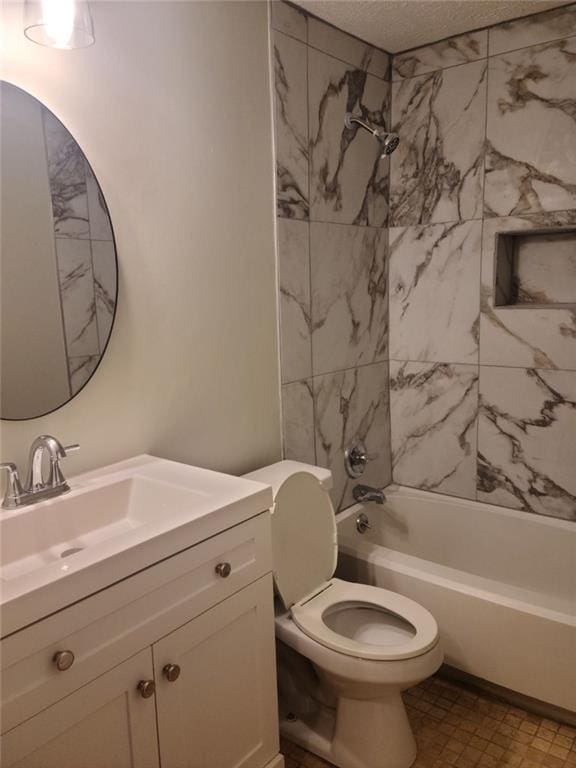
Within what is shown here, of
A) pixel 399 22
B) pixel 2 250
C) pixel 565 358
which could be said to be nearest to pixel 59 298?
pixel 2 250

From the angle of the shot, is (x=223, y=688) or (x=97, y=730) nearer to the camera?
(x=97, y=730)

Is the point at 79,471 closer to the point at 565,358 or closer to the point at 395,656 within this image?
the point at 395,656

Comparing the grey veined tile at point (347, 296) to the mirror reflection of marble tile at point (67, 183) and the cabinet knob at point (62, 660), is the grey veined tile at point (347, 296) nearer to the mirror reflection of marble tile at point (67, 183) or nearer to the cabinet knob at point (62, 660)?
the mirror reflection of marble tile at point (67, 183)

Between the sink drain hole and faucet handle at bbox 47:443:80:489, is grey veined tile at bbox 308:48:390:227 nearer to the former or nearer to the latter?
faucet handle at bbox 47:443:80:489

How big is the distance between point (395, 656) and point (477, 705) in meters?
0.68

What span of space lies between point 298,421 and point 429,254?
1031 millimetres

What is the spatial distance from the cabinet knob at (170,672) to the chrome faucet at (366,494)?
4.79 feet

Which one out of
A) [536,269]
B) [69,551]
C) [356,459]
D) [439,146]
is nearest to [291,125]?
[439,146]

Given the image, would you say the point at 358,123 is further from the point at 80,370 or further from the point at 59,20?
the point at 80,370

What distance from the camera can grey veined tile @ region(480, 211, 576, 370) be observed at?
7.81 ft

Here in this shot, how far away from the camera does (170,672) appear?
131 cm

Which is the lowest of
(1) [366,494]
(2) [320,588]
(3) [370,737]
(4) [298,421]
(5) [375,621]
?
(3) [370,737]

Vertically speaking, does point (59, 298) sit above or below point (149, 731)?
above

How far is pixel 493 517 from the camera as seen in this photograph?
2.62 m
